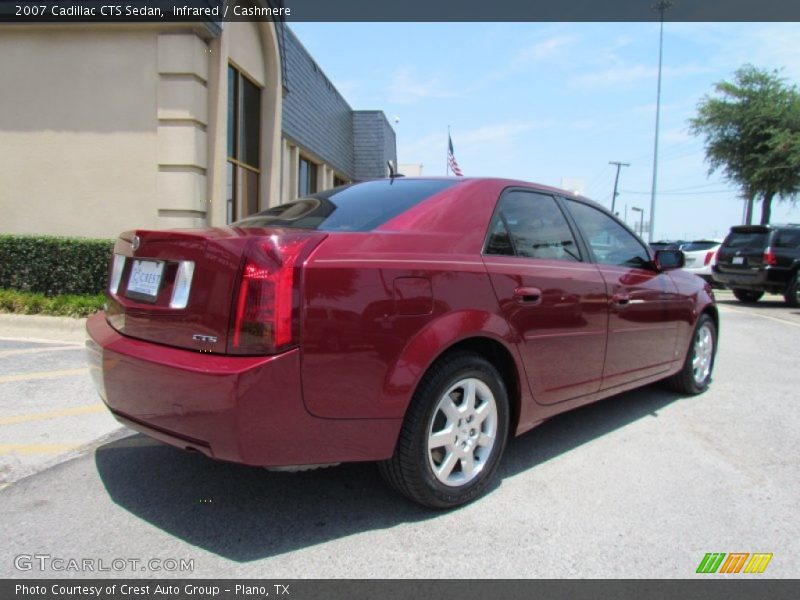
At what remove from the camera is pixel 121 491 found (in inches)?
119

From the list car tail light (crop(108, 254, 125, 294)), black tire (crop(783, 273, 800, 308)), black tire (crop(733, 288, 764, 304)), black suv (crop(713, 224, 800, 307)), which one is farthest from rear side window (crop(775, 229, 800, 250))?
car tail light (crop(108, 254, 125, 294))

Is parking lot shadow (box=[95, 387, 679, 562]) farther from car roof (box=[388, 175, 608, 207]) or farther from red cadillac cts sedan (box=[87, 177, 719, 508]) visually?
car roof (box=[388, 175, 608, 207])

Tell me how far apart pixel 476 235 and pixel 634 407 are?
8.48ft

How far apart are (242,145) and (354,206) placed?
8.84 m

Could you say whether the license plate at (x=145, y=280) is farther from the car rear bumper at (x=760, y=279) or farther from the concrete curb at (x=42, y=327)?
the car rear bumper at (x=760, y=279)

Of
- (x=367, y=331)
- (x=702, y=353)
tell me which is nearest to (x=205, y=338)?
(x=367, y=331)

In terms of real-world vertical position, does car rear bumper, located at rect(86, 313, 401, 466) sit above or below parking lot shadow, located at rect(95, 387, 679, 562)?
above

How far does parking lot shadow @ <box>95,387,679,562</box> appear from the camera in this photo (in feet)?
8.63

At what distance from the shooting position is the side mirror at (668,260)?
178 inches

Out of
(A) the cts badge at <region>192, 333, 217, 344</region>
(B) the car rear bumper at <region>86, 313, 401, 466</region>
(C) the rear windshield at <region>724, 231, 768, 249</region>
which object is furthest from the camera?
(C) the rear windshield at <region>724, 231, 768, 249</region>

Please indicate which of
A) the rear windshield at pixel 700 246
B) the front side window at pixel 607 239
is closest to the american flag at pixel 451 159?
the rear windshield at pixel 700 246

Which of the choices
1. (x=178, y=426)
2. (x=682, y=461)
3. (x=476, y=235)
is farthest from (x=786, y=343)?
(x=178, y=426)

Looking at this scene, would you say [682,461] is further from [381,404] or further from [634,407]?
[381,404]

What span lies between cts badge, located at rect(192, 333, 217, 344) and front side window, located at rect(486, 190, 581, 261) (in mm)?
1435
